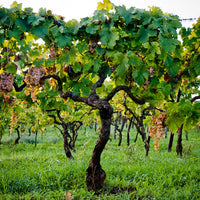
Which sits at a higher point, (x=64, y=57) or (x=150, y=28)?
(x=150, y=28)

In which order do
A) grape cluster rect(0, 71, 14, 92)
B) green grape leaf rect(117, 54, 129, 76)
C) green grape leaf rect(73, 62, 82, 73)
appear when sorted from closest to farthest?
green grape leaf rect(117, 54, 129, 76) < grape cluster rect(0, 71, 14, 92) < green grape leaf rect(73, 62, 82, 73)

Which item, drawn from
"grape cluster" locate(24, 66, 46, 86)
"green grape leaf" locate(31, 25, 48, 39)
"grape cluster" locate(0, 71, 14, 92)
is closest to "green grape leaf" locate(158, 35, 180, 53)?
"green grape leaf" locate(31, 25, 48, 39)

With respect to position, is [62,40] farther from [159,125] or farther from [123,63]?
[159,125]

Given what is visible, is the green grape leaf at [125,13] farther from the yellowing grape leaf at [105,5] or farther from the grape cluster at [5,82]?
the grape cluster at [5,82]

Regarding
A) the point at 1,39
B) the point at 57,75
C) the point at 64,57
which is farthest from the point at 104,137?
the point at 1,39

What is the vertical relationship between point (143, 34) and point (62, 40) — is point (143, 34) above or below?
above

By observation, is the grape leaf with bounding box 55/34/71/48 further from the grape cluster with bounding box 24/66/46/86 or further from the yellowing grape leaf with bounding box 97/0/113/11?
the yellowing grape leaf with bounding box 97/0/113/11

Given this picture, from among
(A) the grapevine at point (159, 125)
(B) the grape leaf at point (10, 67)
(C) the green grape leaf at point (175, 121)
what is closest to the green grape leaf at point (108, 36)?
(B) the grape leaf at point (10, 67)

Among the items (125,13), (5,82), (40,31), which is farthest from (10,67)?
(125,13)

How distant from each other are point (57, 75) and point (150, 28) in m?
1.79

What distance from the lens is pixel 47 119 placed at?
9906mm

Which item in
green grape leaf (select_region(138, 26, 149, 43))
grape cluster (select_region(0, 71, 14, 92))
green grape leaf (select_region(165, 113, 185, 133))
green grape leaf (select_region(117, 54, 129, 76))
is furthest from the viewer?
green grape leaf (select_region(165, 113, 185, 133))

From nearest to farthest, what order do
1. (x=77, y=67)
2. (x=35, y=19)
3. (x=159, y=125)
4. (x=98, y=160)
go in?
(x=35, y=19), (x=77, y=67), (x=159, y=125), (x=98, y=160)

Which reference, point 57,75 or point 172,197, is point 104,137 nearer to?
point 57,75
